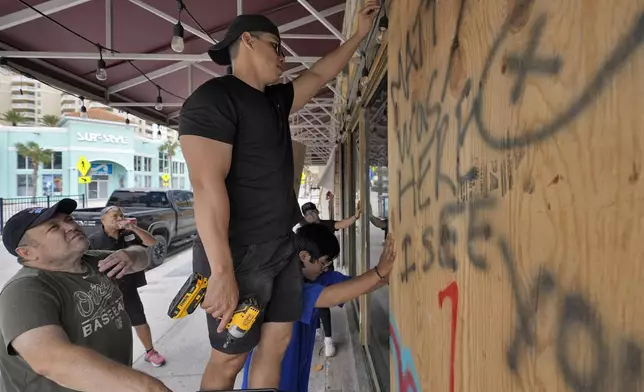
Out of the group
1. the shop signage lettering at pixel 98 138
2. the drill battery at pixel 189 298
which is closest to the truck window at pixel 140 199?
the drill battery at pixel 189 298

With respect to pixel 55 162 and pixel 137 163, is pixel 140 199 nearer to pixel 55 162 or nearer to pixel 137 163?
pixel 55 162

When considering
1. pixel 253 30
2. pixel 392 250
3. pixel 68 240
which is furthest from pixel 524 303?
pixel 68 240

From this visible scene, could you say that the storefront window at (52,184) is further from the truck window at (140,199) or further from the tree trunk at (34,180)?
the truck window at (140,199)

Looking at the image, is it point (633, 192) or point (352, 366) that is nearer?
point (633, 192)

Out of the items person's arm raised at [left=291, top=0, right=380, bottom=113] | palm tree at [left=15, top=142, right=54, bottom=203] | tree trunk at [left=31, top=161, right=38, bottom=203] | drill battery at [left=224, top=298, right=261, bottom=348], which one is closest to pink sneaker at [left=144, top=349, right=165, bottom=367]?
drill battery at [left=224, top=298, right=261, bottom=348]

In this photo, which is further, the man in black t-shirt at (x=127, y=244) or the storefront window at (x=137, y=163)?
the storefront window at (x=137, y=163)

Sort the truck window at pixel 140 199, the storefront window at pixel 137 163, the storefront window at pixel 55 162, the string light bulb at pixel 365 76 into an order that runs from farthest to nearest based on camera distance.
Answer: the storefront window at pixel 137 163 → the storefront window at pixel 55 162 → the truck window at pixel 140 199 → the string light bulb at pixel 365 76

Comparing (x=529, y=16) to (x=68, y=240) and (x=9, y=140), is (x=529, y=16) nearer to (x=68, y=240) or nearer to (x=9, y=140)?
(x=68, y=240)

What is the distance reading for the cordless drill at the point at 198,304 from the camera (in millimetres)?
1479

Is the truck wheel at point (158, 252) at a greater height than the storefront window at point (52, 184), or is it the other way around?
the storefront window at point (52, 184)

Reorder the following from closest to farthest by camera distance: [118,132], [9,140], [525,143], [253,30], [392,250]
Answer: [525,143], [253,30], [392,250], [9,140], [118,132]

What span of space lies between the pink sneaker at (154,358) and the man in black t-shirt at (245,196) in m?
2.84

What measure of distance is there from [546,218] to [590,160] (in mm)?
130

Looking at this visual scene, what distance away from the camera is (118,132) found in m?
34.3
